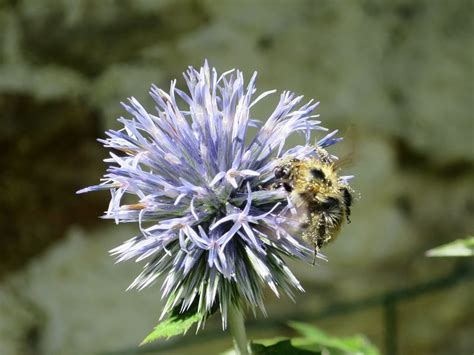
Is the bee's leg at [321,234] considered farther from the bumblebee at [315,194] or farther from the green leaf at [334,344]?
the green leaf at [334,344]

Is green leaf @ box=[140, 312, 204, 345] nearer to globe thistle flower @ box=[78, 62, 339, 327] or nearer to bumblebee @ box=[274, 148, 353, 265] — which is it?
globe thistle flower @ box=[78, 62, 339, 327]

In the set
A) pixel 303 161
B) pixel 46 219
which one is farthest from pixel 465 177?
pixel 303 161

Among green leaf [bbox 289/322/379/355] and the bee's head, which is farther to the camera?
green leaf [bbox 289/322/379/355]

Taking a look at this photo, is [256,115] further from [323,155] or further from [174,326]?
[174,326]

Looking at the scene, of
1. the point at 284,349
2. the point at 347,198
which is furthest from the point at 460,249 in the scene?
the point at 284,349

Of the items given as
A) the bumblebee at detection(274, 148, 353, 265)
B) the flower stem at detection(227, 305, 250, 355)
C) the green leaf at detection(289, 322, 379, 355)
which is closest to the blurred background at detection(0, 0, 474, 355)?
the green leaf at detection(289, 322, 379, 355)

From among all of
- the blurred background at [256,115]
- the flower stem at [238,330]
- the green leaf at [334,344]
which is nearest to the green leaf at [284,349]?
the flower stem at [238,330]

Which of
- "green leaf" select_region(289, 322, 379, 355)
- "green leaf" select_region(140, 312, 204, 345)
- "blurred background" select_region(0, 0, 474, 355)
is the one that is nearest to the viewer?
"green leaf" select_region(140, 312, 204, 345)

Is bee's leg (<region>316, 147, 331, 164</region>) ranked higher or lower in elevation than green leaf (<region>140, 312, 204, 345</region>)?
higher
